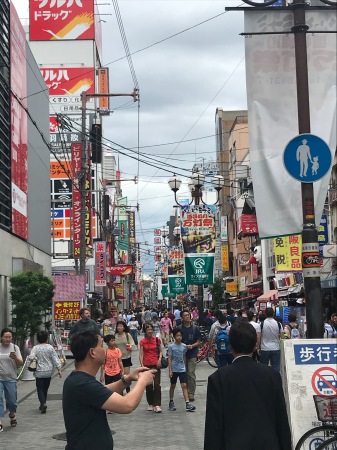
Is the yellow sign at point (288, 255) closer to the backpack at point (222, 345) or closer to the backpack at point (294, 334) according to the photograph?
the backpack at point (294, 334)

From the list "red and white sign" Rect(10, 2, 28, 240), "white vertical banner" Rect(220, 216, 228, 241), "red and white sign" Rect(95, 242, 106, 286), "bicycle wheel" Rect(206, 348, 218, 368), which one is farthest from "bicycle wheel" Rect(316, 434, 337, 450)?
"white vertical banner" Rect(220, 216, 228, 241)

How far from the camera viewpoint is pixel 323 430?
777cm

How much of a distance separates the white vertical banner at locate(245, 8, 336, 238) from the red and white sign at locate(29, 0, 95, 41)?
67.9m

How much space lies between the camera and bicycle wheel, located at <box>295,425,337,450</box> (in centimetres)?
773

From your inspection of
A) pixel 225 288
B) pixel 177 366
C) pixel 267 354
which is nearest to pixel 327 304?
pixel 267 354

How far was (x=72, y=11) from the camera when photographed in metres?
75.6

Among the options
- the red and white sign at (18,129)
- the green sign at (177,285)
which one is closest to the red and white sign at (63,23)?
the green sign at (177,285)

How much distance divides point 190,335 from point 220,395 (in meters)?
10.8

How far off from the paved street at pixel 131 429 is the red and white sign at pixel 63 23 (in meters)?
63.2

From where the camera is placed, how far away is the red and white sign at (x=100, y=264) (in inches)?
2164

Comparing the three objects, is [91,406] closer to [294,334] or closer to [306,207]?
[306,207]

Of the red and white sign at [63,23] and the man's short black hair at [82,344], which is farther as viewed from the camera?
the red and white sign at [63,23]

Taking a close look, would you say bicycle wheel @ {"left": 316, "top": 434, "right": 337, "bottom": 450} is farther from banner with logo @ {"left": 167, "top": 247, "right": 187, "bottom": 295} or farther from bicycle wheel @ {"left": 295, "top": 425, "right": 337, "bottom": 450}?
banner with logo @ {"left": 167, "top": 247, "right": 187, "bottom": 295}

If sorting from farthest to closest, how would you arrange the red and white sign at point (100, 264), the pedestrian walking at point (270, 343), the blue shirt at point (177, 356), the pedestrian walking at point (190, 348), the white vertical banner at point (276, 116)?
the red and white sign at point (100, 264) < the pedestrian walking at point (270, 343) < the pedestrian walking at point (190, 348) < the blue shirt at point (177, 356) < the white vertical banner at point (276, 116)
